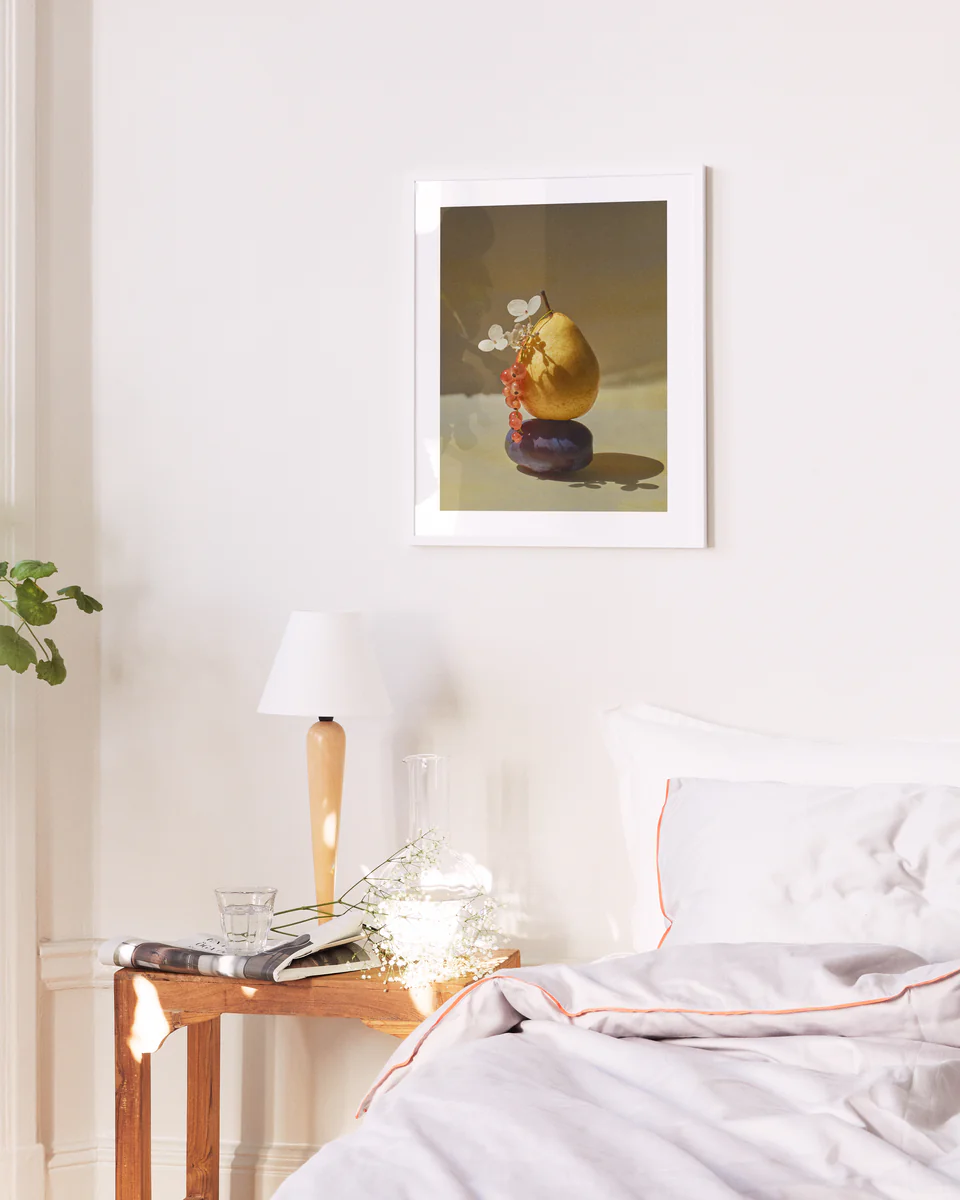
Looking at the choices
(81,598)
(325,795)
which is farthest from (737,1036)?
(81,598)

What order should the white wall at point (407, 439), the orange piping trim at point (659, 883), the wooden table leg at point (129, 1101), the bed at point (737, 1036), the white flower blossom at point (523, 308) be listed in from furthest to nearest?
the white flower blossom at point (523, 308) < the white wall at point (407, 439) < the wooden table leg at point (129, 1101) < the orange piping trim at point (659, 883) < the bed at point (737, 1036)

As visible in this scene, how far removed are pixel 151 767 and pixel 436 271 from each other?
4.17ft

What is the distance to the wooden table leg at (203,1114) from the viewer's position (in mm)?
2422

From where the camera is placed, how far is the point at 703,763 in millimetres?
2289

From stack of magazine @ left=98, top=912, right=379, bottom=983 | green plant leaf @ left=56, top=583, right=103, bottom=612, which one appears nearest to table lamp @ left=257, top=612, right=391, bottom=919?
stack of magazine @ left=98, top=912, right=379, bottom=983

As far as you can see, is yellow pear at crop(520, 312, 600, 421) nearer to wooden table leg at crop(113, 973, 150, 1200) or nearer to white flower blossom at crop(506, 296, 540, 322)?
white flower blossom at crop(506, 296, 540, 322)

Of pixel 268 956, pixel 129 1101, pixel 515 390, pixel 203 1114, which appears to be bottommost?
pixel 203 1114

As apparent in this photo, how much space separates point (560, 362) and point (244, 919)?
4.30ft

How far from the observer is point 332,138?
2553 millimetres

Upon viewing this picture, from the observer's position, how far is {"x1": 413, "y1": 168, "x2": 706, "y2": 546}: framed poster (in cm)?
244

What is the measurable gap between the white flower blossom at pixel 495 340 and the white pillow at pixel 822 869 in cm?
108

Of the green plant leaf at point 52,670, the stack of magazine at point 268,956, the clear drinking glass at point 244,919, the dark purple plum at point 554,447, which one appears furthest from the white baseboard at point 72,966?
the dark purple plum at point 554,447

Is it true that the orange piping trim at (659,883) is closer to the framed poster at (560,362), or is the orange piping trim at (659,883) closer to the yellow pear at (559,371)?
the framed poster at (560,362)

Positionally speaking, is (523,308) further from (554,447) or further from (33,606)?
(33,606)
